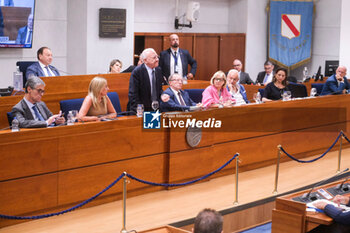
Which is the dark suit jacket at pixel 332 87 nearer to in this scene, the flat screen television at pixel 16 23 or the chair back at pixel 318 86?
the chair back at pixel 318 86

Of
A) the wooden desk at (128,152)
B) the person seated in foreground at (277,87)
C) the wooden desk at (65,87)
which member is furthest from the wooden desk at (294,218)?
the wooden desk at (65,87)

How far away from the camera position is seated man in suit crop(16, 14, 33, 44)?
9844 mm

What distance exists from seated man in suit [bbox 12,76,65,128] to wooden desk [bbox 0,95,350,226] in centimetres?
11

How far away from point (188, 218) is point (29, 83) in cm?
202

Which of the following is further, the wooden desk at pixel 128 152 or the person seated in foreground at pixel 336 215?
the wooden desk at pixel 128 152

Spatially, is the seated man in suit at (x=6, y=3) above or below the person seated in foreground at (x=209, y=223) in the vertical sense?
above

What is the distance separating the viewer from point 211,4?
13.1 meters

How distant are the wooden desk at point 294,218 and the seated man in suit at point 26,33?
6342 millimetres

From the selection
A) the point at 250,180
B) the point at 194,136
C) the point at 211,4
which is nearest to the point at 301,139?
the point at 250,180

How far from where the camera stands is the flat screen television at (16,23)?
31.6 ft

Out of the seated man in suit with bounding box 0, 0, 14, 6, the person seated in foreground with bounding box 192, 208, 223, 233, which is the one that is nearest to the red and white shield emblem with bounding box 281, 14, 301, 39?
the seated man in suit with bounding box 0, 0, 14, 6

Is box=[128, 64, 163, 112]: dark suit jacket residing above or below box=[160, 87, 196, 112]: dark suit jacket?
above

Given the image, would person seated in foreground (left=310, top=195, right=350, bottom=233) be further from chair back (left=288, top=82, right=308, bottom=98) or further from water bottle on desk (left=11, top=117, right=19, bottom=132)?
chair back (left=288, top=82, right=308, bottom=98)

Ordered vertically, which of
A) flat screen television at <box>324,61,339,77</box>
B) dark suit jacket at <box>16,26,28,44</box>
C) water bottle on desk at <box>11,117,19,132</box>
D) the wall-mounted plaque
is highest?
the wall-mounted plaque
